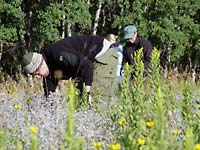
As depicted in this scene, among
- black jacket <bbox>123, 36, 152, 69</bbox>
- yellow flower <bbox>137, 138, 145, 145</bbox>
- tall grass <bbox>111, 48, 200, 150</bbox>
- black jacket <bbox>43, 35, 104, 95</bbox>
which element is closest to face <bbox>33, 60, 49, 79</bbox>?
black jacket <bbox>43, 35, 104, 95</bbox>

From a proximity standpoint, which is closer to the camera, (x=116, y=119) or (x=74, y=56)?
(x=116, y=119)

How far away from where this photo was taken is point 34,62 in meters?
6.21

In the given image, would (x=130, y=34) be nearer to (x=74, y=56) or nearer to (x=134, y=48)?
(x=134, y=48)

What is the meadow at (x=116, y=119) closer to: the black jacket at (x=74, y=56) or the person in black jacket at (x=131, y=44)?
the black jacket at (x=74, y=56)

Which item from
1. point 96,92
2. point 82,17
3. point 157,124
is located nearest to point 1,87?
point 96,92

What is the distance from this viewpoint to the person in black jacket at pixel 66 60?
629 centimetres

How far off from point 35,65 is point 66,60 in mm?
391

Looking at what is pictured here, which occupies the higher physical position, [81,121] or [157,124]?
[157,124]

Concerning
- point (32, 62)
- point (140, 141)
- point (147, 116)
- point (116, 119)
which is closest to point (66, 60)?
point (32, 62)

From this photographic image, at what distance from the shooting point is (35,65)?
6.20 m

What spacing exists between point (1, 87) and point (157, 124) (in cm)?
660

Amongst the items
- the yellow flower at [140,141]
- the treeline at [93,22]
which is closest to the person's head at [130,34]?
the yellow flower at [140,141]

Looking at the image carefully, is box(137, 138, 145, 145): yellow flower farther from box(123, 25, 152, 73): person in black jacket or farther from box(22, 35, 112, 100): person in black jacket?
box(123, 25, 152, 73): person in black jacket

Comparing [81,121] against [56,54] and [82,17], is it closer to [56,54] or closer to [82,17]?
[56,54]
